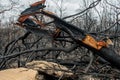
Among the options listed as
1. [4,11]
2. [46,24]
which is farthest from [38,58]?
[4,11]

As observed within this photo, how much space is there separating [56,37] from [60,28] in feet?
0.68

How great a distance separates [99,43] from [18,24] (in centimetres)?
109

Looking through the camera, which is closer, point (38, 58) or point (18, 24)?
point (18, 24)

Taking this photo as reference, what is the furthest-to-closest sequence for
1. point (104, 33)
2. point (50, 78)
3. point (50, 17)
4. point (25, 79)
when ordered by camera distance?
point (50, 78), point (25, 79), point (104, 33), point (50, 17)

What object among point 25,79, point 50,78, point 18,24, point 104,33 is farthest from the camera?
point 50,78

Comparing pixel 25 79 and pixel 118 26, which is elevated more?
pixel 118 26

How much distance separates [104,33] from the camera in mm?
4738

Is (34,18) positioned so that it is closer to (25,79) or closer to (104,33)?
(104,33)

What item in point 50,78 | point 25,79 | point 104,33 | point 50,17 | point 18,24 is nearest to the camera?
point 50,17

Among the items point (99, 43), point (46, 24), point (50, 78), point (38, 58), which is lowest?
point (50, 78)

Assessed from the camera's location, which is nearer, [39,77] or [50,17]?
[50,17]

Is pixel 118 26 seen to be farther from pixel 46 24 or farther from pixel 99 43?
pixel 46 24

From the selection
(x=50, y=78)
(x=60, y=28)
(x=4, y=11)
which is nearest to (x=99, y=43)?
(x=60, y=28)

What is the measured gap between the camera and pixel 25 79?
230 inches
